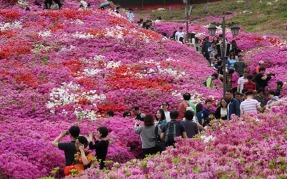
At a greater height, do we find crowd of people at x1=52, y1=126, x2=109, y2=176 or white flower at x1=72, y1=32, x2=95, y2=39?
crowd of people at x1=52, y1=126, x2=109, y2=176

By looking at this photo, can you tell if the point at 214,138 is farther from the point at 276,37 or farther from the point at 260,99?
the point at 276,37

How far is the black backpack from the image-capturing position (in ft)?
44.0

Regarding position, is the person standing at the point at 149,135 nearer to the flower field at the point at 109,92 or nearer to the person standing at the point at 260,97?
the flower field at the point at 109,92

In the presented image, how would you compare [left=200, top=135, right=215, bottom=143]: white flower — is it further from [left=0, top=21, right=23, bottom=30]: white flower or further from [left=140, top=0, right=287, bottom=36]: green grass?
[left=140, top=0, right=287, bottom=36]: green grass

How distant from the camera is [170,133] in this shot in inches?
529

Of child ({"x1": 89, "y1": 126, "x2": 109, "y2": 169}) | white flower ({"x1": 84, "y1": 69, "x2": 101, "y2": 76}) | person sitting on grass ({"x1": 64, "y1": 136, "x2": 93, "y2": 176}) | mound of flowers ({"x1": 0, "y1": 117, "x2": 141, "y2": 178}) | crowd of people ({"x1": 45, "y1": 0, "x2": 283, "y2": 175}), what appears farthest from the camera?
white flower ({"x1": 84, "y1": 69, "x2": 101, "y2": 76})

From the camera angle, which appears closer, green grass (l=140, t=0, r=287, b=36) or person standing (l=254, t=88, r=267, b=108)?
person standing (l=254, t=88, r=267, b=108)

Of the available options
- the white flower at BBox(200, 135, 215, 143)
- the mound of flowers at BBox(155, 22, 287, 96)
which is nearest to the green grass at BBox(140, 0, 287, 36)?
the mound of flowers at BBox(155, 22, 287, 96)

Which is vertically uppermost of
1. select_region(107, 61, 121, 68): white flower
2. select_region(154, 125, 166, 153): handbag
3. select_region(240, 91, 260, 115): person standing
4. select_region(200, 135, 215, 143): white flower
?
select_region(200, 135, 215, 143): white flower

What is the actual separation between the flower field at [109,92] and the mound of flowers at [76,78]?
0.14 feet

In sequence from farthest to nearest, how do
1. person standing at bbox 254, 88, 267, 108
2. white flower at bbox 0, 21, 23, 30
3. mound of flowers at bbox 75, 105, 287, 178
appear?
white flower at bbox 0, 21, 23, 30
person standing at bbox 254, 88, 267, 108
mound of flowers at bbox 75, 105, 287, 178

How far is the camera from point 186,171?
10.2 meters

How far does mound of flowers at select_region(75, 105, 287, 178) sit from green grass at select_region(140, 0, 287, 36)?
29.9 m

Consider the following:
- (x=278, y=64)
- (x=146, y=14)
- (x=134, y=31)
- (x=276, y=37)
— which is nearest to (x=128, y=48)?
(x=134, y=31)
